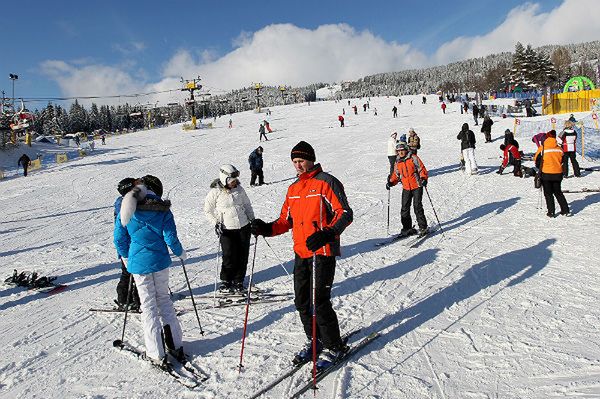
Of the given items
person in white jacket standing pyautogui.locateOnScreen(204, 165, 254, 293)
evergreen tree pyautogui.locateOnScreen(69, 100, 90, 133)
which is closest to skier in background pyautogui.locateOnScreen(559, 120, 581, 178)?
person in white jacket standing pyautogui.locateOnScreen(204, 165, 254, 293)

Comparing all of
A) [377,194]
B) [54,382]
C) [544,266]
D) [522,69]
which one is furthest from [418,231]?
[522,69]

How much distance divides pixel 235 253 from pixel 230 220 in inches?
19.0

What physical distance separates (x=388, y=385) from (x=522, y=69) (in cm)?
7135

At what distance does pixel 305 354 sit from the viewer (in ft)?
12.2

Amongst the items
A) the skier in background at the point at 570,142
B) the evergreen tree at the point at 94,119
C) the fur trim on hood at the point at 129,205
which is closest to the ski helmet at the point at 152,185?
the fur trim on hood at the point at 129,205

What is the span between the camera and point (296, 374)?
3545mm

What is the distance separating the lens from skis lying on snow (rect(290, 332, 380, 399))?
334cm

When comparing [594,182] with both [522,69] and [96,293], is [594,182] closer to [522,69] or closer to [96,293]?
[96,293]

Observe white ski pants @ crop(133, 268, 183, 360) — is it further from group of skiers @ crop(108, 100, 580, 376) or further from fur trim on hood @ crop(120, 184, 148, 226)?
fur trim on hood @ crop(120, 184, 148, 226)

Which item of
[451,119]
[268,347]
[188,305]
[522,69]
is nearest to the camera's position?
[268,347]

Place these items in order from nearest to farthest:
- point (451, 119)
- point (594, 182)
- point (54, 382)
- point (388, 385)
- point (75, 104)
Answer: point (388, 385), point (54, 382), point (594, 182), point (451, 119), point (75, 104)

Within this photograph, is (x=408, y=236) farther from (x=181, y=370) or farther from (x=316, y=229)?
(x=181, y=370)

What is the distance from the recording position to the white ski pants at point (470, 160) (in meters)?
13.7

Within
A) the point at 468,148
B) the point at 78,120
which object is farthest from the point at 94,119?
the point at 468,148
